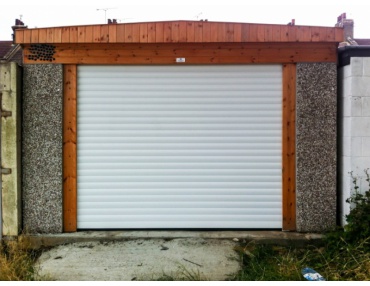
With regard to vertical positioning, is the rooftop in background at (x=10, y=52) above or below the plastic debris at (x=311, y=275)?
above

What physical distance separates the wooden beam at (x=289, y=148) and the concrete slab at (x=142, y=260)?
0.97 metres

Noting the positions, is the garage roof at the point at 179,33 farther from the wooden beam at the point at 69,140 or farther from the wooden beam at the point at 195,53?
the wooden beam at the point at 69,140

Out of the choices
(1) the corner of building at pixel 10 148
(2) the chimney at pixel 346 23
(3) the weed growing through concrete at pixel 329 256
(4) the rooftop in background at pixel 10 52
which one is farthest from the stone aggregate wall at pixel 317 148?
(2) the chimney at pixel 346 23

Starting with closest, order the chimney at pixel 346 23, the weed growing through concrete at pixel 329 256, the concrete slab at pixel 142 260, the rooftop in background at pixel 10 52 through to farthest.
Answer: the weed growing through concrete at pixel 329 256 → the concrete slab at pixel 142 260 → the rooftop in background at pixel 10 52 → the chimney at pixel 346 23

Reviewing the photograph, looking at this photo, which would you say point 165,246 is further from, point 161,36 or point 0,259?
point 161,36

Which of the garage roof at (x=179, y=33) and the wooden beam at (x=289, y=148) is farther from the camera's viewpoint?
the wooden beam at (x=289, y=148)

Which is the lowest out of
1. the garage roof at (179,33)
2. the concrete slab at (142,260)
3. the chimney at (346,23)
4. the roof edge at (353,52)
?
the concrete slab at (142,260)

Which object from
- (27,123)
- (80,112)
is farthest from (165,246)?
(27,123)

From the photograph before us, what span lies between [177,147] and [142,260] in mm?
1729

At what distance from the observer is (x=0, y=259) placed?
14.9 ft

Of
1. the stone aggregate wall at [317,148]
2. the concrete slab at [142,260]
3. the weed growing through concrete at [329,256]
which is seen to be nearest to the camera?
the weed growing through concrete at [329,256]

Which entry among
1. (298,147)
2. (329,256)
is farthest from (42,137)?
(329,256)

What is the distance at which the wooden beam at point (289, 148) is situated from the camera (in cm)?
545

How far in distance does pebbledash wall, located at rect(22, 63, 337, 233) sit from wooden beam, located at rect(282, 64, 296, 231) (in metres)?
0.08
